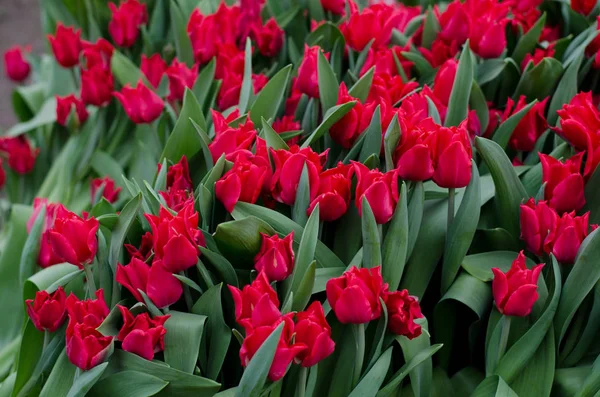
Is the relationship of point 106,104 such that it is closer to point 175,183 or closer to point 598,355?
point 175,183

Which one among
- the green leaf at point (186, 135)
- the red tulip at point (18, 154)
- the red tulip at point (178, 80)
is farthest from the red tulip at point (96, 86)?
the green leaf at point (186, 135)

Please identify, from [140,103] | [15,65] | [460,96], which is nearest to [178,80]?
[140,103]

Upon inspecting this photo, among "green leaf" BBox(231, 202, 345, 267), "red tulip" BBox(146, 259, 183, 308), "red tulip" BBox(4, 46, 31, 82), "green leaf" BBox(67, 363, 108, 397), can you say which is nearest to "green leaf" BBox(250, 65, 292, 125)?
"green leaf" BBox(231, 202, 345, 267)

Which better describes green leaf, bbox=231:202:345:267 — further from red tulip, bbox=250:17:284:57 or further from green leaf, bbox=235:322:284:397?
red tulip, bbox=250:17:284:57

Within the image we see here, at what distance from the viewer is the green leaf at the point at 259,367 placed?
0.74 m

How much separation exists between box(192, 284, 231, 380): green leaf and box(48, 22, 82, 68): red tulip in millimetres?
964

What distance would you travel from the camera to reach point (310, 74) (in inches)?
45.4

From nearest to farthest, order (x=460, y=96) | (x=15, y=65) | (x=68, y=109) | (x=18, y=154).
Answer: (x=460, y=96) → (x=68, y=109) → (x=18, y=154) → (x=15, y=65)

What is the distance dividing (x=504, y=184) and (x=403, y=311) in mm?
259

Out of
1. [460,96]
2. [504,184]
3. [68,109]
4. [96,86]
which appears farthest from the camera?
[68,109]

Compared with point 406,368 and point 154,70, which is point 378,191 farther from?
point 154,70

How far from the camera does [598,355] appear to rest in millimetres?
916

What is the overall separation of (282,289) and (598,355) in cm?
40

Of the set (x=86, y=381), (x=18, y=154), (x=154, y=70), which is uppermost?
(x=154, y=70)
